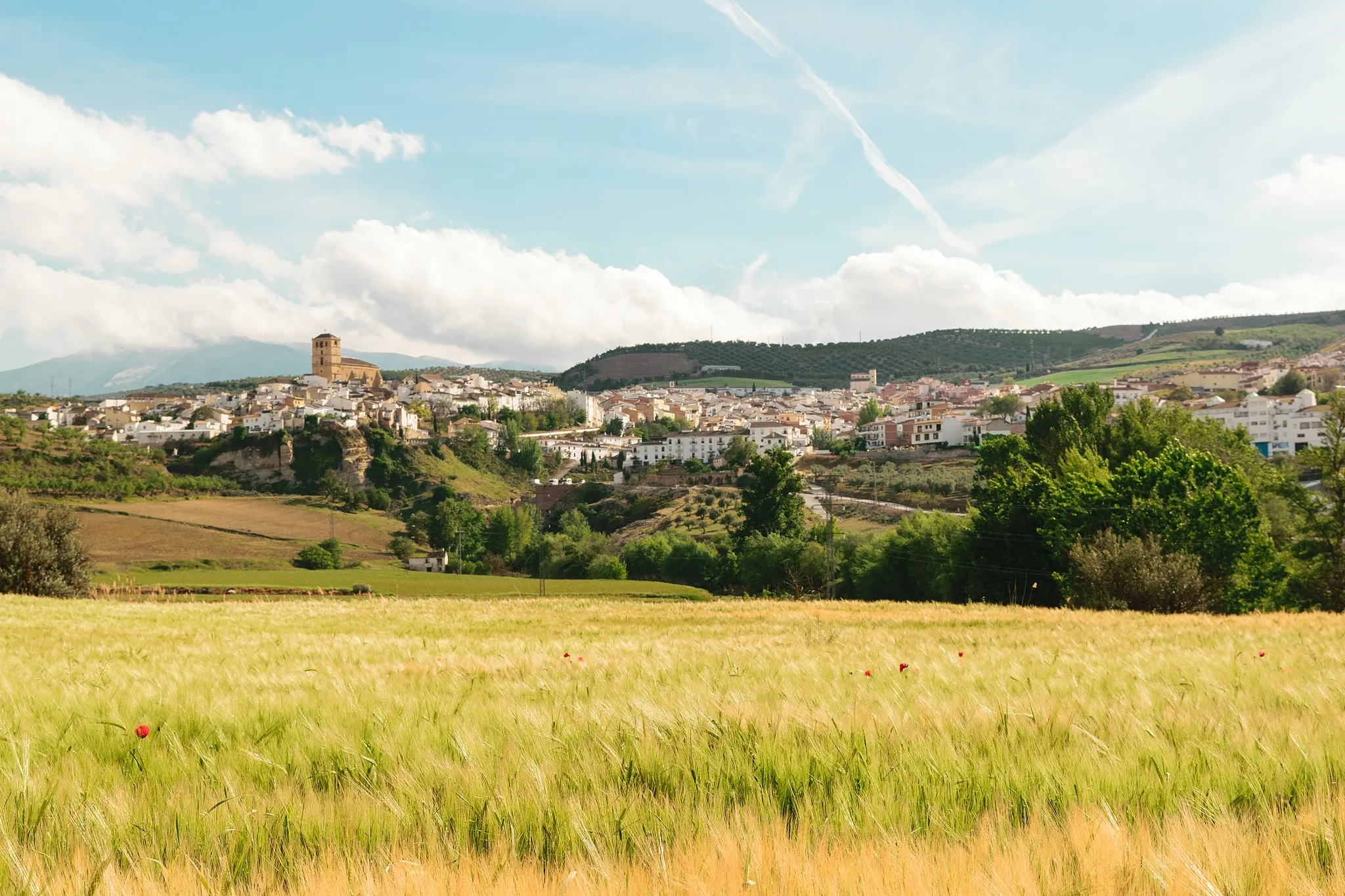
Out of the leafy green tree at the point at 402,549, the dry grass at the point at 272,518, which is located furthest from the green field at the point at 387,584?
the dry grass at the point at 272,518

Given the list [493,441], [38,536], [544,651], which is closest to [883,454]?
[493,441]

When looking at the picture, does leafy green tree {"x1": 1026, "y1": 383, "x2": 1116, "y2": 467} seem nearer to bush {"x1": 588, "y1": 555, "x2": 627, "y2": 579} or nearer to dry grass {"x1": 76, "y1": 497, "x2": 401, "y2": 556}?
bush {"x1": 588, "y1": 555, "x2": 627, "y2": 579}

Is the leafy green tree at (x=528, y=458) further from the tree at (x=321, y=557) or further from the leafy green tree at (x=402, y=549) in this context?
the tree at (x=321, y=557)

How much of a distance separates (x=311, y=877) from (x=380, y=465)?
16897 centimetres

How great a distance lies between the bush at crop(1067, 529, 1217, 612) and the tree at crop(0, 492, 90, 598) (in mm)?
43665

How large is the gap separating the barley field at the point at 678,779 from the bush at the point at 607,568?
300ft

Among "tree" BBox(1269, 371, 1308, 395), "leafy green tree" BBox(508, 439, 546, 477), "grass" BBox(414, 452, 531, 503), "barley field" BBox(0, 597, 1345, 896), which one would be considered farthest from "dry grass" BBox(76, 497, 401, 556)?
"tree" BBox(1269, 371, 1308, 395)

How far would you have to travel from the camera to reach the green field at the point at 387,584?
218 feet

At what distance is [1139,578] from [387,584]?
184 feet

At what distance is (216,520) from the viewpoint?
124 meters

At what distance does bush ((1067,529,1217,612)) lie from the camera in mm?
35281

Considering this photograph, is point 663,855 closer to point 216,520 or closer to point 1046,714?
point 1046,714

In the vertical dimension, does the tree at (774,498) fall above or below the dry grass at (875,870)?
below

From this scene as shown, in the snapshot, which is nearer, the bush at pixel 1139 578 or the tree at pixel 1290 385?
the bush at pixel 1139 578
